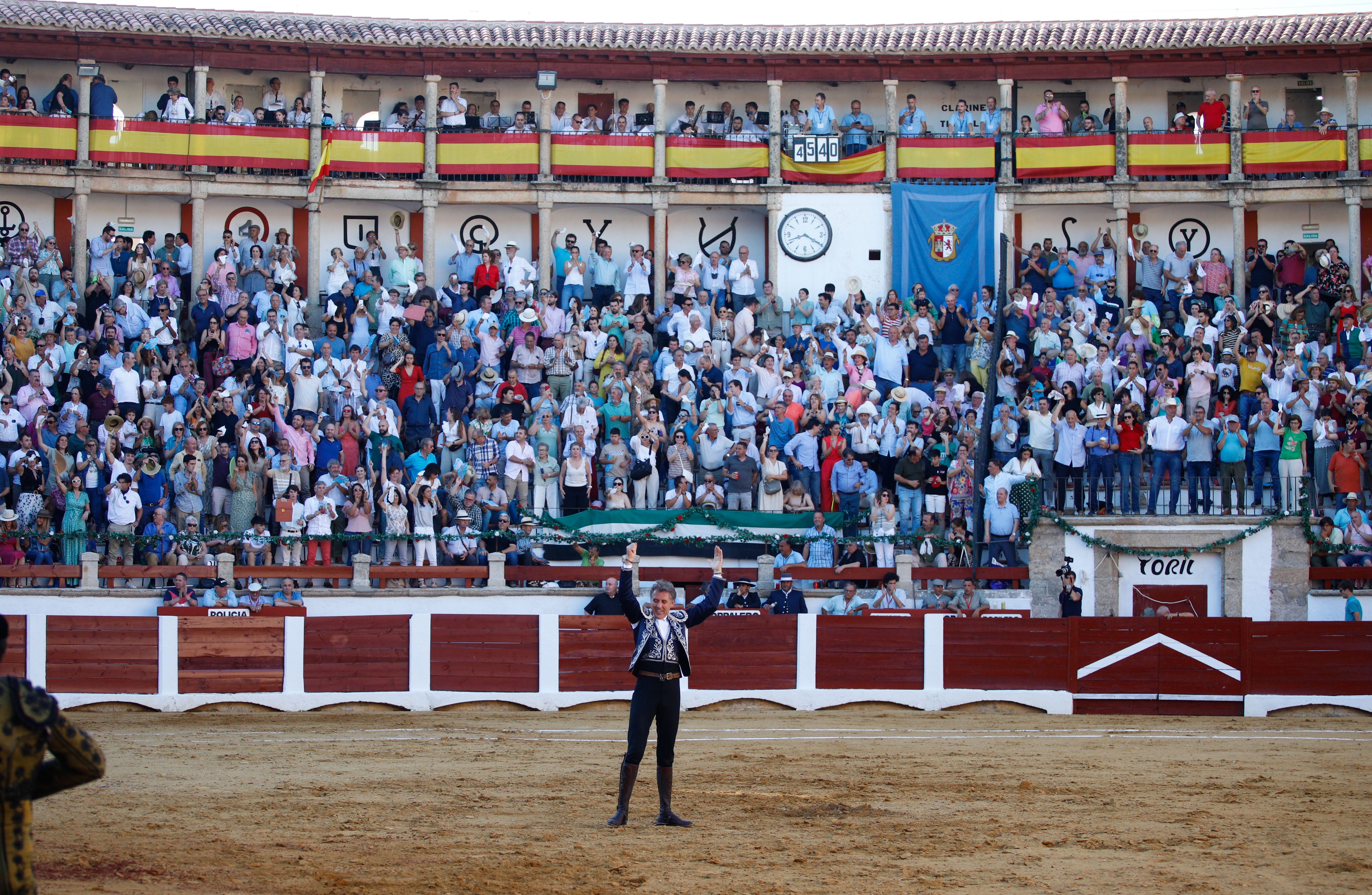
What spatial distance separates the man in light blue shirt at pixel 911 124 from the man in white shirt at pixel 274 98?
9747 millimetres

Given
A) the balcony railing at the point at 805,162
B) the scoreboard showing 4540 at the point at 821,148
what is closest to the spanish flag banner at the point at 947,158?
the balcony railing at the point at 805,162

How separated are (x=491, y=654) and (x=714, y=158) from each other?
1104cm

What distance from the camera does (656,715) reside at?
8.62 meters

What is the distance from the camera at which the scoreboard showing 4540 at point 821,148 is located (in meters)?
24.0

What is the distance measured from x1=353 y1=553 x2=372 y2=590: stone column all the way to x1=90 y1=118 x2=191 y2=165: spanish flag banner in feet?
31.3

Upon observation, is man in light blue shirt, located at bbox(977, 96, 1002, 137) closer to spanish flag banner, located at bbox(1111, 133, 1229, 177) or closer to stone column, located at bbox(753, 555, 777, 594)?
spanish flag banner, located at bbox(1111, 133, 1229, 177)

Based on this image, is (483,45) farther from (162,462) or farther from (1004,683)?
(1004,683)

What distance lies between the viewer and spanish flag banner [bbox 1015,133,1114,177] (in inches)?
944

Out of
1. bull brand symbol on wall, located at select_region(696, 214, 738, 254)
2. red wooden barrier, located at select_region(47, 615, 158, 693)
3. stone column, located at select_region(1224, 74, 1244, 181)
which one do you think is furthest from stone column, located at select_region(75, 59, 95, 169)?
stone column, located at select_region(1224, 74, 1244, 181)

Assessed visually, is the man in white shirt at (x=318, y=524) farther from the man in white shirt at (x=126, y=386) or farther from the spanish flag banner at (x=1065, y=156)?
the spanish flag banner at (x=1065, y=156)

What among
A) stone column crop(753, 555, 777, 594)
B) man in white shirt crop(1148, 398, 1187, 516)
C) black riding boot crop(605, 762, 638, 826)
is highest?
man in white shirt crop(1148, 398, 1187, 516)

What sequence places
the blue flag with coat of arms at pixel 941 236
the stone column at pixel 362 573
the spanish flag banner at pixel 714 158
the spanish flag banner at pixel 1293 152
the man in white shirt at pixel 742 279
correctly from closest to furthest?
1. the stone column at pixel 362 573
2. the man in white shirt at pixel 742 279
3. the blue flag with coat of arms at pixel 941 236
4. the spanish flag banner at pixel 1293 152
5. the spanish flag banner at pixel 714 158

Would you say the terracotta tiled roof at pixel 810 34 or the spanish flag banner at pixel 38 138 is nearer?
the spanish flag banner at pixel 38 138

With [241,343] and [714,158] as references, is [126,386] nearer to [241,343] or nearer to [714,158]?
[241,343]
